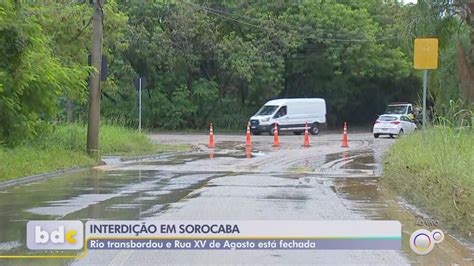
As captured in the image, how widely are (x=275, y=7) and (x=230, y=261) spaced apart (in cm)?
4147

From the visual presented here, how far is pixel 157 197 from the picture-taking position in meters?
12.0

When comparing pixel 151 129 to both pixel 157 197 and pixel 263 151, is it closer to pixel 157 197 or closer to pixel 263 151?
pixel 263 151

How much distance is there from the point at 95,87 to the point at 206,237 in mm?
13534

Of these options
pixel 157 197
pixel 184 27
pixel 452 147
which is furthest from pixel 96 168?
pixel 184 27

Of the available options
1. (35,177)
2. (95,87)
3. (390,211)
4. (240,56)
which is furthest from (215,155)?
(240,56)

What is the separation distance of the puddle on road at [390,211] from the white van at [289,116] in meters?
25.4

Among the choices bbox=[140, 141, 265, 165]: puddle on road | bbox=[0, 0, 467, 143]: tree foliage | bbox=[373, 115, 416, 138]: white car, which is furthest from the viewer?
bbox=[0, 0, 467, 143]: tree foliage

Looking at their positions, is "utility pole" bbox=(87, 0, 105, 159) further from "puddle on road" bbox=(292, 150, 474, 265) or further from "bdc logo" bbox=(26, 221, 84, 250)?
"bdc logo" bbox=(26, 221, 84, 250)

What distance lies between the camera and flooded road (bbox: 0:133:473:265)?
24.0 feet

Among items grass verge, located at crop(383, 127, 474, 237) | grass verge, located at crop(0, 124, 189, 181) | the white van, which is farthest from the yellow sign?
the white van

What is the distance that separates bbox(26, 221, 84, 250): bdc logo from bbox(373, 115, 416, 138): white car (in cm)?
3133

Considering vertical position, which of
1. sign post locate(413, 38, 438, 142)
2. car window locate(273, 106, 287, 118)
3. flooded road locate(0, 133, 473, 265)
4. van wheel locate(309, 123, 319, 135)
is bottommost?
van wheel locate(309, 123, 319, 135)

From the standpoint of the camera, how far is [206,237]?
7531 mm

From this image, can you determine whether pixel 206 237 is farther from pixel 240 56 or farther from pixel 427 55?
pixel 240 56
